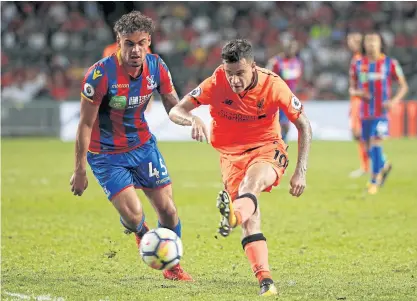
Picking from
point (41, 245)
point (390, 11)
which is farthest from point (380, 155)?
point (390, 11)

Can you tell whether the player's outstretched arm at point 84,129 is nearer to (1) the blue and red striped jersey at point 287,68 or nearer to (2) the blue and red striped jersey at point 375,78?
(2) the blue and red striped jersey at point 375,78

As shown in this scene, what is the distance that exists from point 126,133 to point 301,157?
4.86 ft

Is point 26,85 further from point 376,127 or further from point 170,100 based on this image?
point 170,100

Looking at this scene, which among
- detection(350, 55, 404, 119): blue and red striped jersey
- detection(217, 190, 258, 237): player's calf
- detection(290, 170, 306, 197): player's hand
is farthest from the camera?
detection(350, 55, 404, 119): blue and red striped jersey

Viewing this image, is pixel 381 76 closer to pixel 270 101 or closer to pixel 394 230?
pixel 394 230

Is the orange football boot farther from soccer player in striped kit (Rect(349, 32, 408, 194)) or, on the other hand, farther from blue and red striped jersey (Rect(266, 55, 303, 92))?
blue and red striped jersey (Rect(266, 55, 303, 92))

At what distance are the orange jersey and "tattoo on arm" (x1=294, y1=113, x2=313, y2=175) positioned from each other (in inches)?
3.0

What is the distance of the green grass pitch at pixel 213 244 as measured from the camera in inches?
259

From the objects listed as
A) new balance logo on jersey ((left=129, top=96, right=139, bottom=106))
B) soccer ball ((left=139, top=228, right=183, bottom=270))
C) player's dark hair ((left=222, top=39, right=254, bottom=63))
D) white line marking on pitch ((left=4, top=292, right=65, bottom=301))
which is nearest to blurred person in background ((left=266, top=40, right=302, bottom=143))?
→ new balance logo on jersey ((left=129, top=96, right=139, bottom=106))

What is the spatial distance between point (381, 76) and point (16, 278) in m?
8.07

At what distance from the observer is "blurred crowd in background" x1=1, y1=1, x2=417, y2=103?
90.5 ft

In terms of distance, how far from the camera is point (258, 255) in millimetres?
6457

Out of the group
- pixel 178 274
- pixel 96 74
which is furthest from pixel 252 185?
pixel 96 74

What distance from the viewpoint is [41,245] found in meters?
8.91
